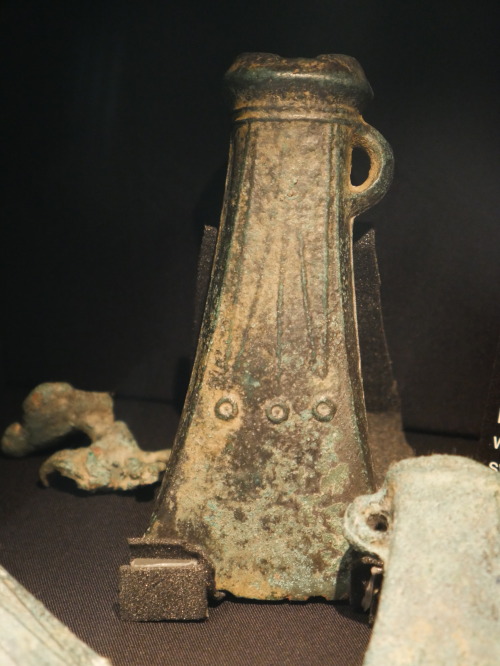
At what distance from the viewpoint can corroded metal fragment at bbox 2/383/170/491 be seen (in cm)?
212

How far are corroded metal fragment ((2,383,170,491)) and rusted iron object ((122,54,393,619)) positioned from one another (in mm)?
462

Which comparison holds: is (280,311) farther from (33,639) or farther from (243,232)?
(33,639)

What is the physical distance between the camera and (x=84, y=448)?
7.07 ft

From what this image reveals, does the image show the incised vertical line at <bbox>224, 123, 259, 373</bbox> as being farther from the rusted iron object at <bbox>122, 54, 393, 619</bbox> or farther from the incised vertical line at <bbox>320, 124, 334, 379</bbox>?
the incised vertical line at <bbox>320, 124, 334, 379</bbox>

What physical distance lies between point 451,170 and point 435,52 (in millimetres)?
293

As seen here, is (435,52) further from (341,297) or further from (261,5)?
(341,297)

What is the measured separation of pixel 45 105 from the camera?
101 inches

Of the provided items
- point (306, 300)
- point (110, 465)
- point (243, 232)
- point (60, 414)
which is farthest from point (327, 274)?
point (60, 414)

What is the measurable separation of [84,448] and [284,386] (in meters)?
0.70

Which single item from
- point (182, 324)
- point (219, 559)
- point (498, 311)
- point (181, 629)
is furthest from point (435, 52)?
point (181, 629)

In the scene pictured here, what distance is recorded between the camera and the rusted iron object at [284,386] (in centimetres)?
168

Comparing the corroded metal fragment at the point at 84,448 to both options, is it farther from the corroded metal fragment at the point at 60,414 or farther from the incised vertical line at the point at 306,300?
the incised vertical line at the point at 306,300

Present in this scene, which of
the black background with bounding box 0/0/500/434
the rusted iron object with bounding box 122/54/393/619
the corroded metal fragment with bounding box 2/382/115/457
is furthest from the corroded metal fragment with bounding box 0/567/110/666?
the black background with bounding box 0/0/500/434

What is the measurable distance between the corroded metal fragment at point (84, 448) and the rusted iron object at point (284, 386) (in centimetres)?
46
